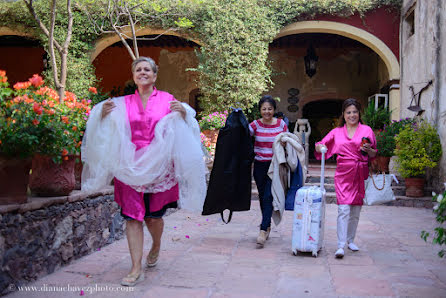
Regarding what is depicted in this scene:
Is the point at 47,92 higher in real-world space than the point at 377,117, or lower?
lower

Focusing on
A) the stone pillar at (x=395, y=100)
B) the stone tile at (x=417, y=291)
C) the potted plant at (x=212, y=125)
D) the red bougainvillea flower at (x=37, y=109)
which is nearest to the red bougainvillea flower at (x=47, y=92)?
the red bougainvillea flower at (x=37, y=109)

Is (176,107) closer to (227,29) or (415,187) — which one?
(415,187)

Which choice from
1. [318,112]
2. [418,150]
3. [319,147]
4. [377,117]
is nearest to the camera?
[319,147]

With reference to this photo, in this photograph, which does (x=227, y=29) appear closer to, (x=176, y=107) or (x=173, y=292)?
(x=176, y=107)

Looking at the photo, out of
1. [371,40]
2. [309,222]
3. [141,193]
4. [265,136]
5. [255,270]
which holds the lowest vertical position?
[255,270]

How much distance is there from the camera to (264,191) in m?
4.37

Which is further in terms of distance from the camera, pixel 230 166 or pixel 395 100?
pixel 395 100

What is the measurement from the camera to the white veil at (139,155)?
2893 mm

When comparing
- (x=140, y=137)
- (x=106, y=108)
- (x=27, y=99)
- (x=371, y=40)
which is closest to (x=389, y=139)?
(x=371, y=40)

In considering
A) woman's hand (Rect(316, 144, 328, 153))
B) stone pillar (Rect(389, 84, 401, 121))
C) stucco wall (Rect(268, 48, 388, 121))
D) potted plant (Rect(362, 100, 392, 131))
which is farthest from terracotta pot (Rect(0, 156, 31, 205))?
stucco wall (Rect(268, 48, 388, 121))

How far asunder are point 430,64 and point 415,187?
7.95ft

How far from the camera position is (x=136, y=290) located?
2.72 m

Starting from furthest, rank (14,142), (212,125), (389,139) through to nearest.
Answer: (212,125) → (389,139) → (14,142)

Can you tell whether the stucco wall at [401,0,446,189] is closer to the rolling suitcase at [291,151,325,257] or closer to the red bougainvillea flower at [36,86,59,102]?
the rolling suitcase at [291,151,325,257]
